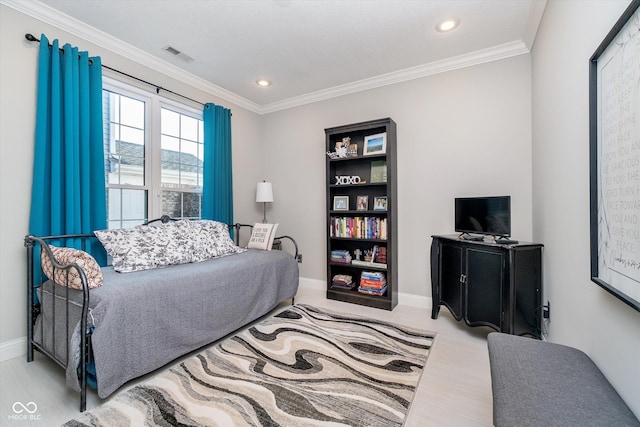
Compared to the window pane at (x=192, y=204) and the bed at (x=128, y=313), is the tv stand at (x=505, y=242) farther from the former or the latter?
the window pane at (x=192, y=204)

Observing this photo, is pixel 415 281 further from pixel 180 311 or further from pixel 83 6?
pixel 83 6

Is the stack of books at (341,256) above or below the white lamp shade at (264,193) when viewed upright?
below

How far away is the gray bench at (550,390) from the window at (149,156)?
305cm

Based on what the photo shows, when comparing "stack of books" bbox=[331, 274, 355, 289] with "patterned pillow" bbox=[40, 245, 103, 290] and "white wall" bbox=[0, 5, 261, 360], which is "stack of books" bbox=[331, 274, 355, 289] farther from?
"white wall" bbox=[0, 5, 261, 360]

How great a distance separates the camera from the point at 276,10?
6.83 feet

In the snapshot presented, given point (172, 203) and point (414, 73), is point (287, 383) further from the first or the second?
point (414, 73)

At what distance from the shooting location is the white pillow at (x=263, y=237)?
3.13 meters

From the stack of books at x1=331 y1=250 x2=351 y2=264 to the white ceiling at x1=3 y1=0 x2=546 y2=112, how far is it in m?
2.01

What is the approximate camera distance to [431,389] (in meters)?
1.64

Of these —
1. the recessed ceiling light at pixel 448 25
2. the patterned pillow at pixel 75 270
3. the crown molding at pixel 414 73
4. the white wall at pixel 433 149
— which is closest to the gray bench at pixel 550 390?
the white wall at pixel 433 149

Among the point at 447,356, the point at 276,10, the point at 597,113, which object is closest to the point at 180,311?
the point at 447,356

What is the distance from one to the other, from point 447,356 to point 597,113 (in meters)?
1.70

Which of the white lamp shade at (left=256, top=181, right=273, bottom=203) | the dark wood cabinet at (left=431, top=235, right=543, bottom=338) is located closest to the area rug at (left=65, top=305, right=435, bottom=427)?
the dark wood cabinet at (left=431, top=235, right=543, bottom=338)

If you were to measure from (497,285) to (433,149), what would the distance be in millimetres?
1483
